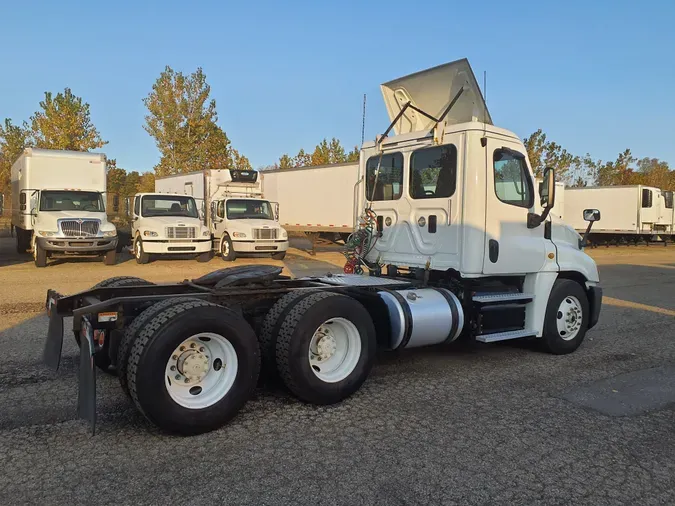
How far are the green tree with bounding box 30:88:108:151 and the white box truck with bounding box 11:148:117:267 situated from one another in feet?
52.6

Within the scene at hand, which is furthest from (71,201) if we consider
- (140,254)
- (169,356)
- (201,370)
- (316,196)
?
(169,356)

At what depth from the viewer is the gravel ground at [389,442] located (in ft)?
10.8

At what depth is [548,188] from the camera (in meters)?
6.20

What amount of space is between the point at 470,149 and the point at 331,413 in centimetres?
318

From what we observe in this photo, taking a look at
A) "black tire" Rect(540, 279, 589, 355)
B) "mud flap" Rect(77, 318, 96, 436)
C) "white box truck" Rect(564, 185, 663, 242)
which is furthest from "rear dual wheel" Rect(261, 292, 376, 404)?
"white box truck" Rect(564, 185, 663, 242)

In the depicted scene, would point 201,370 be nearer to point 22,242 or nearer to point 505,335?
point 505,335

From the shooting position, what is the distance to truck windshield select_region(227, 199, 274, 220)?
19.4m

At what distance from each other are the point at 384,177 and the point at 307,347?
3.19 meters

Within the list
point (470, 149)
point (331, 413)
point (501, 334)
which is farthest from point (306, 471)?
point (470, 149)

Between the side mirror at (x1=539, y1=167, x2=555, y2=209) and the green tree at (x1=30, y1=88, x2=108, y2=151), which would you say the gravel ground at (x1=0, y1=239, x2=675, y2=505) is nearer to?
the side mirror at (x1=539, y1=167, x2=555, y2=209)

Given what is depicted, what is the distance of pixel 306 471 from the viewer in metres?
3.52

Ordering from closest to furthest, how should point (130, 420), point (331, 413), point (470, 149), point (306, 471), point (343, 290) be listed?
point (306, 471) < point (130, 420) < point (331, 413) < point (343, 290) < point (470, 149)

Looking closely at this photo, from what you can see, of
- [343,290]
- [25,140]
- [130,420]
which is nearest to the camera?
[130,420]

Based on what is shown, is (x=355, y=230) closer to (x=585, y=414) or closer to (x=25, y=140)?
(x=585, y=414)
